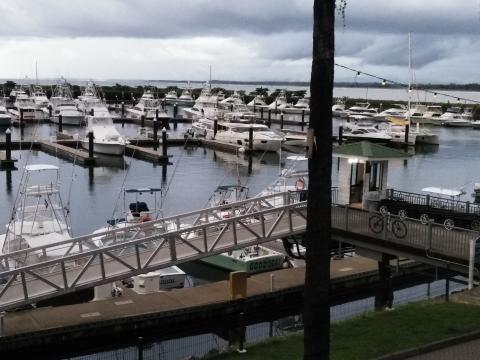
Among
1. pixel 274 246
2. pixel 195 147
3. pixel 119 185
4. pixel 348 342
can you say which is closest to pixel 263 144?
pixel 195 147

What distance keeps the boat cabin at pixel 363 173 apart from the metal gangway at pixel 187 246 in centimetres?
279

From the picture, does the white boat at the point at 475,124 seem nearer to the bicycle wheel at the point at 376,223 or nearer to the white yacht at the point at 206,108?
the white yacht at the point at 206,108

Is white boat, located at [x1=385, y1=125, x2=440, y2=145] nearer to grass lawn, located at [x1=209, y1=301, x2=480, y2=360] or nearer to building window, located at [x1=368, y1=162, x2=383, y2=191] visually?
building window, located at [x1=368, y1=162, x2=383, y2=191]

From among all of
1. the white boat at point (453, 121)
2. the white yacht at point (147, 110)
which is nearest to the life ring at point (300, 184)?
the white yacht at point (147, 110)

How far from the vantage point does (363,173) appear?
25188 millimetres

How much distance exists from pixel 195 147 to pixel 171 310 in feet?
197

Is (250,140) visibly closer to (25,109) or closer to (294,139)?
(294,139)

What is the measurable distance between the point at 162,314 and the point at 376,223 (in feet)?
23.9

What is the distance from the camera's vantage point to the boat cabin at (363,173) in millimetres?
24938

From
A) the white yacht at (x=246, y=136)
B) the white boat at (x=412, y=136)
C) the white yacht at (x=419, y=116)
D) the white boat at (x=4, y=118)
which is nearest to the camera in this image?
the white yacht at (x=246, y=136)

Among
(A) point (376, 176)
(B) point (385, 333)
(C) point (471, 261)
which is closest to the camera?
(B) point (385, 333)

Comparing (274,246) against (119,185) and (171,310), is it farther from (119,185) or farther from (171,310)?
(119,185)

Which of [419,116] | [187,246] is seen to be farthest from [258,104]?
[187,246]

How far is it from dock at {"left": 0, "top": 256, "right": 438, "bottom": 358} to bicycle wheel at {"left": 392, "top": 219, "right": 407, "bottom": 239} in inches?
162
